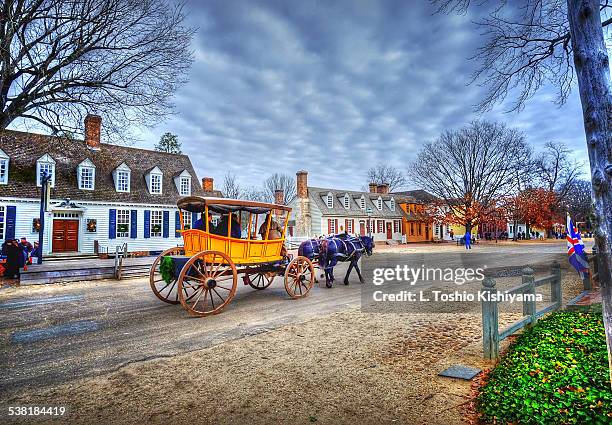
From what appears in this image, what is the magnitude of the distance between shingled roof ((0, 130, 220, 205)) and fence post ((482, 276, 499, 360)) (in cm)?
1869

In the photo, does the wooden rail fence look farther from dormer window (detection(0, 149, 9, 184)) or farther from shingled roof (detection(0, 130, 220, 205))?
dormer window (detection(0, 149, 9, 184))

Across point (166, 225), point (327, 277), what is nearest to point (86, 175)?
point (166, 225)

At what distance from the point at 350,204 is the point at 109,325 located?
37109 mm

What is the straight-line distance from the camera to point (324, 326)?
21.8 feet

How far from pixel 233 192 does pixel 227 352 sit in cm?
5865

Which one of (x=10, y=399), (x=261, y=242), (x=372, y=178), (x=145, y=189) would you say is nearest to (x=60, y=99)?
(x=261, y=242)

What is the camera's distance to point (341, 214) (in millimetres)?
39812

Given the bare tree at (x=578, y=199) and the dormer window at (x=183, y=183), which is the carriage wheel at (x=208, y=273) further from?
the bare tree at (x=578, y=199)

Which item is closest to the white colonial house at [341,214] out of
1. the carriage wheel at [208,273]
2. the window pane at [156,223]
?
the window pane at [156,223]

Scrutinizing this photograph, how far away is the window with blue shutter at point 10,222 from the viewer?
18.8 meters

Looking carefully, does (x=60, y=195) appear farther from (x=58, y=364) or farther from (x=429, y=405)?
(x=429, y=405)

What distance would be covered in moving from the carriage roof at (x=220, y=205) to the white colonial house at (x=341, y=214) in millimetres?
26682

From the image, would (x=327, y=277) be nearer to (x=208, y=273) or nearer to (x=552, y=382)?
(x=208, y=273)

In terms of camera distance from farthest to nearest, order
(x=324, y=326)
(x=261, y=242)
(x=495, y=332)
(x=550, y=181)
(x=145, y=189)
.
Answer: (x=550, y=181)
(x=145, y=189)
(x=261, y=242)
(x=324, y=326)
(x=495, y=332)
